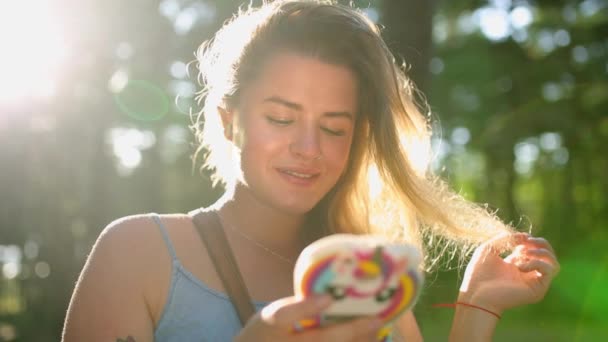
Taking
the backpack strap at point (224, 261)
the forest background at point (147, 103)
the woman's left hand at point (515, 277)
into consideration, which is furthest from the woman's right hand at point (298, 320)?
the forest background at point (147, 103)

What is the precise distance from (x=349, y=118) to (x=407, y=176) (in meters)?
0.47

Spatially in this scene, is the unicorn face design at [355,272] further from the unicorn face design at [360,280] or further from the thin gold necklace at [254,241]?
the thin gold necklace at [254,241]

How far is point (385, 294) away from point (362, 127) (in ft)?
4.12

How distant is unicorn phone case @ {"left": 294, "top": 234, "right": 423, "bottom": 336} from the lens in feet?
5.74

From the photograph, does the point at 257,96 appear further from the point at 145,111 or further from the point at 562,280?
the point at 562,280

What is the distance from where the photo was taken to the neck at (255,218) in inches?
110

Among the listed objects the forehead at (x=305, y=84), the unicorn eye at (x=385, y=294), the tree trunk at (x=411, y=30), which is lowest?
the unicorn eye at (x=385, y=294)

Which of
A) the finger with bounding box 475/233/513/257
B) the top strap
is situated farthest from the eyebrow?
the finger with bounding box 475/233/513/257

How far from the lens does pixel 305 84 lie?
2576mm

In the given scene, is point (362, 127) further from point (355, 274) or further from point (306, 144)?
point (355, 274)

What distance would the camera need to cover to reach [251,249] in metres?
2.77

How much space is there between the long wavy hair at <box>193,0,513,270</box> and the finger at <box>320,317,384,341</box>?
43.9 inches

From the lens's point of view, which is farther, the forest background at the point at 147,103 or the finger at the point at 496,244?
the forest background at the point at 147,103

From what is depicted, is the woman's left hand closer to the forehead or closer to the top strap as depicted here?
the forehead
